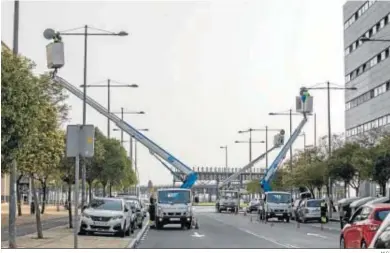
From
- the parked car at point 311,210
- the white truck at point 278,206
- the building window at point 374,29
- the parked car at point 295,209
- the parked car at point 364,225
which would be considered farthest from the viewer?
the building window at point 374,29

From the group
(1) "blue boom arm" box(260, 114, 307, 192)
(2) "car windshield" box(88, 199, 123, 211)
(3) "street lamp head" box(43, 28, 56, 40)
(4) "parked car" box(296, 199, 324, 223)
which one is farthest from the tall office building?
(3) "street lamp head" box(43, 28, 56, 40)

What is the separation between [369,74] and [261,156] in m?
13.8

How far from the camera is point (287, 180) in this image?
76.2 metres

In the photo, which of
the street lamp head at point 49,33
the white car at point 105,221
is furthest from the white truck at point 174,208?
the street lamp head at point 49,33

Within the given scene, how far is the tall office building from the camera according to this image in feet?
233

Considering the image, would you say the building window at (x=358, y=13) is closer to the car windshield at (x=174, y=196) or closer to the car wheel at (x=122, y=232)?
the car windshield at (x=174, y=196)

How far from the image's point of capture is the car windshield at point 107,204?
109ft

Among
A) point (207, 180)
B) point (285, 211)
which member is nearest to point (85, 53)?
point (285, 211)

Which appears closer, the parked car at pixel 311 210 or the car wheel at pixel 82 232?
the car wheel at pixel 82 232

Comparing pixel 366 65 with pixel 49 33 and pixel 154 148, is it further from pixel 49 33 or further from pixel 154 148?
pixel 49 33

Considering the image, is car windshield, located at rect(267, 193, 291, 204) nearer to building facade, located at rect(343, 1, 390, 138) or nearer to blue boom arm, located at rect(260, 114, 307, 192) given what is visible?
blue boom arm, located at rect(260, 114, 307, 192)

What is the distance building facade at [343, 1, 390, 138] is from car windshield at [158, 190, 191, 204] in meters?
32.6

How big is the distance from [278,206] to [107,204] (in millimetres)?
24971

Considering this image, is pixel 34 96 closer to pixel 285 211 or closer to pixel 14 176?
pixel 14 176
